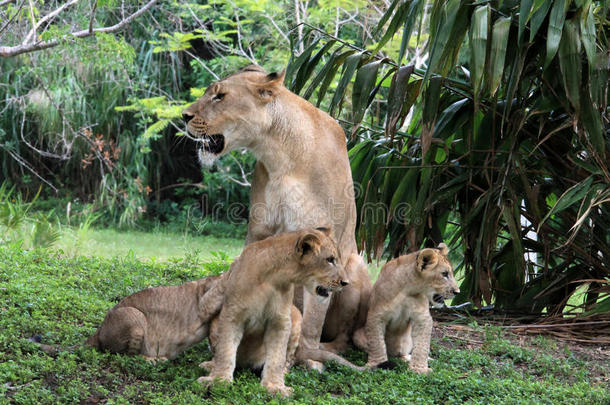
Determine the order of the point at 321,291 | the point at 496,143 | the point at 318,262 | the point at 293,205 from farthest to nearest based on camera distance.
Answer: the point at 496,143, the point at 293,205, the point at 321,291, the point at 318,262

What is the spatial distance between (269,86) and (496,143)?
2730 mm

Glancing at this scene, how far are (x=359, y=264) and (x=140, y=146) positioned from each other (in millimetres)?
12257

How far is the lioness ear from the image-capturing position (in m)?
4.44

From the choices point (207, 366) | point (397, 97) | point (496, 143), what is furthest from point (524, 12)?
point (207, 366)

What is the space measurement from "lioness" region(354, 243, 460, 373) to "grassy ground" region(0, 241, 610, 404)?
7.9 inches

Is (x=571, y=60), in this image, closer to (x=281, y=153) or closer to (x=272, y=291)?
(x=281, y=153)

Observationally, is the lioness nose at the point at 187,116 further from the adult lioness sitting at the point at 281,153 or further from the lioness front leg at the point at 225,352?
the lioness front leg at the point at 225,352

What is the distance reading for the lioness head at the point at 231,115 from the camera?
5027 millimetres

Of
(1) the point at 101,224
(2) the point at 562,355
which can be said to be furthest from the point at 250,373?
(1) the point at 101,224

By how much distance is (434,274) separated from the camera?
17.1 ft

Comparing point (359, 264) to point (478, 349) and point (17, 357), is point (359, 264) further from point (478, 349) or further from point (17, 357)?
point (17, 357)

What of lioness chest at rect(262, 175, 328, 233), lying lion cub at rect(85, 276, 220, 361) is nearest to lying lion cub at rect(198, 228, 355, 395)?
lying lion cub at rect(85, 276, 220, 361)

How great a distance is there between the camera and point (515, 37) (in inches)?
248

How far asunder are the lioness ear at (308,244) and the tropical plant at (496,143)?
1.82m
